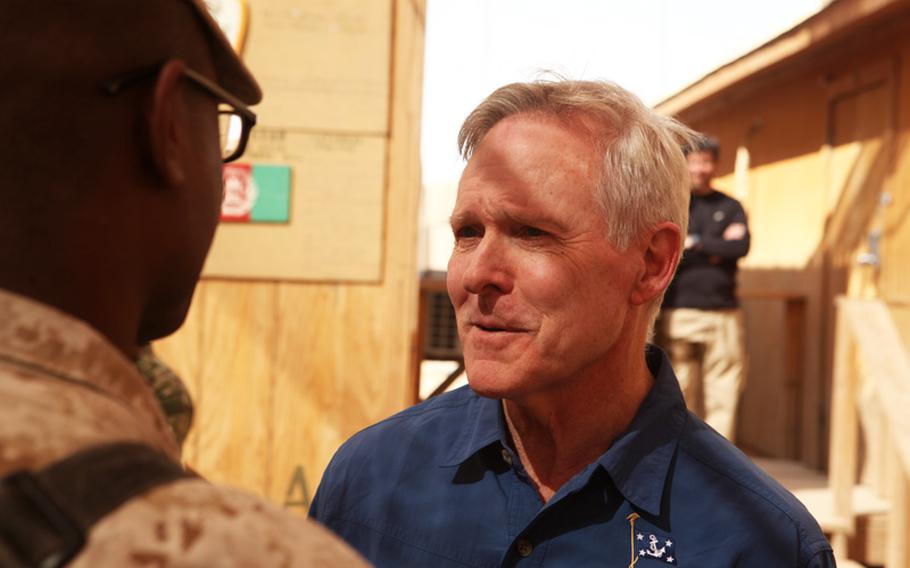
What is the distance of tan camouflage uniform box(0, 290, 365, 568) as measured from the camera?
63 centimetres

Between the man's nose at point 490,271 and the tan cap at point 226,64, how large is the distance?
657 mm

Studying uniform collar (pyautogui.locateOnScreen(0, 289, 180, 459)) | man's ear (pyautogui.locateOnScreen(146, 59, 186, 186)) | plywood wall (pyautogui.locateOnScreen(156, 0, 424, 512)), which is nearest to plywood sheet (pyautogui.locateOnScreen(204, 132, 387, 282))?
plywood wall (pyautogui.locateOnScreen(156, 0, 424, 512))

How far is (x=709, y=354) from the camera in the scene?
5445mm

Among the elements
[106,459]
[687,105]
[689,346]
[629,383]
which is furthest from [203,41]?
[687,105]

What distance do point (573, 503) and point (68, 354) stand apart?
1.00 metres

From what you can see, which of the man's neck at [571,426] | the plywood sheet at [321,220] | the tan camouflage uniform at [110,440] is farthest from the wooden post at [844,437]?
the tan camouflage uniform at [110,440]

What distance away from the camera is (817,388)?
6.51 metres

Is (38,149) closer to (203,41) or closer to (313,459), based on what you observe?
(203,41)

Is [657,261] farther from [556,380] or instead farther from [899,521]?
[899,521]

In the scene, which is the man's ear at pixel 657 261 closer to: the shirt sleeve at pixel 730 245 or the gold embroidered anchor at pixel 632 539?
the gold embroidered anchor at pixel 632 539

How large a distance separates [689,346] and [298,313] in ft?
7.86

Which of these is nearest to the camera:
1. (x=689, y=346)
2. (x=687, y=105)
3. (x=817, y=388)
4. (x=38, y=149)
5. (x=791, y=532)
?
(x=38, y=149)

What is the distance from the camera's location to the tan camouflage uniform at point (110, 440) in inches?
24.8

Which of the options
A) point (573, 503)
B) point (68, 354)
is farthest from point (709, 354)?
point (68, 354)
